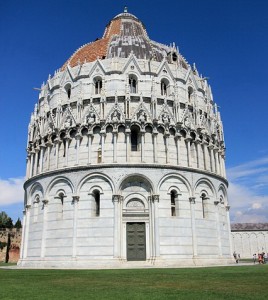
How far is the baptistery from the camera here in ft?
109

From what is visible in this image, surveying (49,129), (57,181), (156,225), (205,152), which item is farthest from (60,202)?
(205,152)

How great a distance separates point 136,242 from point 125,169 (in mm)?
7034

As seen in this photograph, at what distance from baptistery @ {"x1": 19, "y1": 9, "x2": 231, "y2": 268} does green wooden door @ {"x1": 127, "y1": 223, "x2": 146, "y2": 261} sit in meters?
0.09

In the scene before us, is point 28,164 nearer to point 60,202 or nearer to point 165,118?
point 60,202

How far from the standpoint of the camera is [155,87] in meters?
38.8

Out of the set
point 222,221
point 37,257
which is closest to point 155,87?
point 222,221

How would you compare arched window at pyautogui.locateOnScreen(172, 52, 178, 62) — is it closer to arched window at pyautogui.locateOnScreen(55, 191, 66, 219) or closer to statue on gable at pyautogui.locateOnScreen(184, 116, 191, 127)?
statue on gable at pyautogui.locateOnScreen(184, 116, 191, 127)

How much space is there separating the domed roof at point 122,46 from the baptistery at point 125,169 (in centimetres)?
26

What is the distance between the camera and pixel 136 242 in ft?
109

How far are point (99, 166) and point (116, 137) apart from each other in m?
3.48

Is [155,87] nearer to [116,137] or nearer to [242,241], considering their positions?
[116,137]

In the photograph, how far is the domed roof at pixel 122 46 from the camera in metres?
42.0

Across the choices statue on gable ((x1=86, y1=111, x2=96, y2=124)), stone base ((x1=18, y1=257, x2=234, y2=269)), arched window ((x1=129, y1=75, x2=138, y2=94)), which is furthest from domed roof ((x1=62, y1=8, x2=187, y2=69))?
stone base ((x1=18, y1=257, x2=234, y2=269))

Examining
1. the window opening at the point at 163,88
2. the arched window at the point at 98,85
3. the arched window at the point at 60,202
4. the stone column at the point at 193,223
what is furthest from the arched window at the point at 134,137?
the arched window at the point at 60,202
